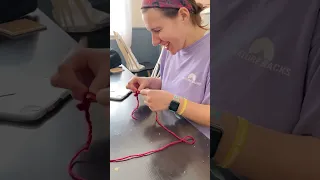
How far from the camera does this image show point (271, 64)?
2.01 ft

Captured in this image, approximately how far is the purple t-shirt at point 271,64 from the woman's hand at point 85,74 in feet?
1.20

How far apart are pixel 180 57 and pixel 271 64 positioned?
0.48 meters

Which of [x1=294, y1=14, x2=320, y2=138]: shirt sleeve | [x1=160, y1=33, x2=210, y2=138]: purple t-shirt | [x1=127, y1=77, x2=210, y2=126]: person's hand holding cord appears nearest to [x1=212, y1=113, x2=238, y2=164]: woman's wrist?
[x1=294, y1=14, x2=320, y2=138]: shirt sleeve

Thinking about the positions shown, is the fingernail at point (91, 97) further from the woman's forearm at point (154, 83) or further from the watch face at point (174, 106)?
the woman's forearm at point (154, 83)

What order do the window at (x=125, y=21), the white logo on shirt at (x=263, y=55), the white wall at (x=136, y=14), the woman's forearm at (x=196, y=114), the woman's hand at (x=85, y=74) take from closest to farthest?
the woman's hand at (x=85, y=74)
the white logo on shirt at (x=263, y=55)
the woman's forearm at (x=196, y=114)
the window at (x=125, y=21)
the white wall at (x=136, y=14)

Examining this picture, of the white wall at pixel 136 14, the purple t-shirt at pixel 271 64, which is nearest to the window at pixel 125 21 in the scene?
the white wall at pixel 136 14

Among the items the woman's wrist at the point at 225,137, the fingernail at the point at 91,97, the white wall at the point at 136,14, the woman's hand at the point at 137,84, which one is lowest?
the woman's hand at the point at 137,84

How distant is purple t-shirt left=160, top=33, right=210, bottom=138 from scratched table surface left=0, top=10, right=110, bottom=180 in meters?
0.67

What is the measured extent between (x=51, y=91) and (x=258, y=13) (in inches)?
19.7

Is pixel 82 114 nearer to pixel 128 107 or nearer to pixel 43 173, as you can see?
pixel 43 173

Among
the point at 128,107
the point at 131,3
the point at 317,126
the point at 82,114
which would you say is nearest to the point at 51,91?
the point at 82,114

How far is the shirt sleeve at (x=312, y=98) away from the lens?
539 millimetres

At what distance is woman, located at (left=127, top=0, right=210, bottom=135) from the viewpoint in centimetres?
84

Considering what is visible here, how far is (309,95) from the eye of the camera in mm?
555
